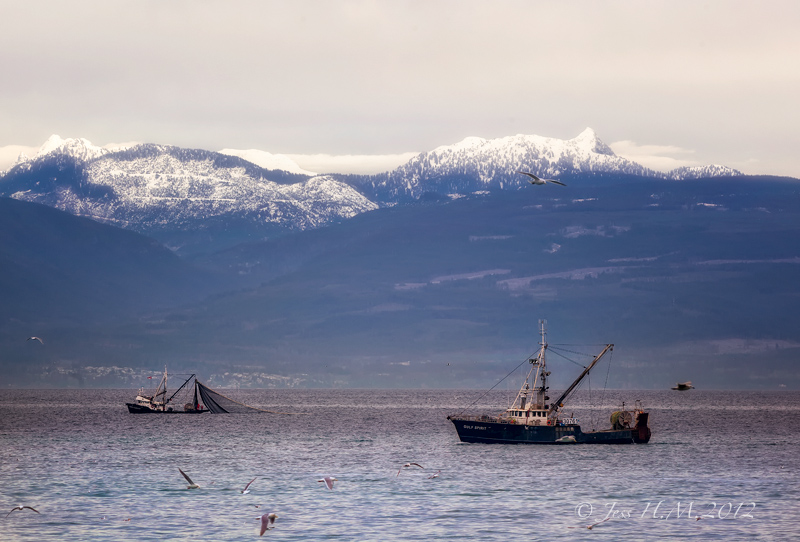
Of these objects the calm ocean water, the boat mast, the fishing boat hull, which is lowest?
the calm ocean water

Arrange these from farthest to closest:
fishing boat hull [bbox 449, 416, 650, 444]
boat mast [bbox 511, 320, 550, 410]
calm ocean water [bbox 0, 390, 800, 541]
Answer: fishing boat hull [bbox 449, 416, 650, 444], boat mast [bbox 511, 320, 550, 410], calm ocean water [bbox 0, 390, 800, 541]

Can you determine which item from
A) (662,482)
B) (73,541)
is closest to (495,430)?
(662,482)

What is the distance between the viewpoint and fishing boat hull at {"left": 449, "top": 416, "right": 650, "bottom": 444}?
482 feet

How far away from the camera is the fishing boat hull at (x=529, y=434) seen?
14688cm

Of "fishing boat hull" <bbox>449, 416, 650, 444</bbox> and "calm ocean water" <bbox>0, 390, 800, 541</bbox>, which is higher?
"fishing boat hull" <bbox>449, 416, 650, 444</bbox>

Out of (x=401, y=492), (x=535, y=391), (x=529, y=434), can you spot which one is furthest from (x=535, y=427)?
(x=401, y=492)

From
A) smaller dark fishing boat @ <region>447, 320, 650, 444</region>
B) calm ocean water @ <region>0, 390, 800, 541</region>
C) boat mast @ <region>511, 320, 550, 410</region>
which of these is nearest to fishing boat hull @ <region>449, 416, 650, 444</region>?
smaller dark fishing boat @ <region>447, 320, 650, 444</region>

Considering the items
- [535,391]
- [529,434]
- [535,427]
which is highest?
[535,391]

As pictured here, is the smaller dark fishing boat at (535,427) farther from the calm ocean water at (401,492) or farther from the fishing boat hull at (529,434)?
the calm ocean water at (401,492)

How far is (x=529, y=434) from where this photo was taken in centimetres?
14712

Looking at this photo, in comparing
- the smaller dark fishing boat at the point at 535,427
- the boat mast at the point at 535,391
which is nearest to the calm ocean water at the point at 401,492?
the smaller dark fishing boat at the point at 535,427

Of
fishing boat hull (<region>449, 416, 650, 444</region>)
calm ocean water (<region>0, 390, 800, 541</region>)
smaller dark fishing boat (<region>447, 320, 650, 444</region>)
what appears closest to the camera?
calm ocean water (<region>0, 390, 800, 541</region>)

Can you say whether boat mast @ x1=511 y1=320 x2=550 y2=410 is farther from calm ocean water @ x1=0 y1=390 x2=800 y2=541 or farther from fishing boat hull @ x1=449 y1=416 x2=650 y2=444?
calm ocean water @ x1=0 y1=390 x2=800 y2=541

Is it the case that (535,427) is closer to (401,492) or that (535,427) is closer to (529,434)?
(529,434)
